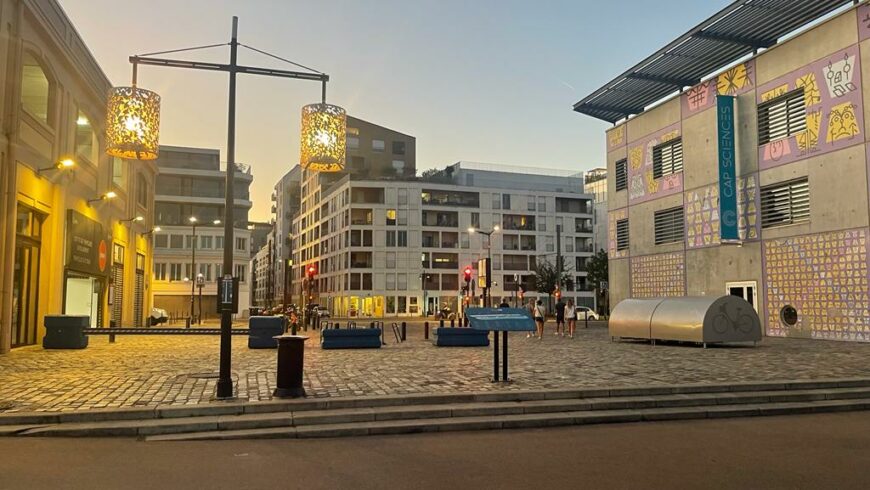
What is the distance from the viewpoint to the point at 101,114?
25.5m

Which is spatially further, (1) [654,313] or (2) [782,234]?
(2) [782,234]

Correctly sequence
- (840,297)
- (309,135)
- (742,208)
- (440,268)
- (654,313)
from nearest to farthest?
(309,135), (654,313), (840,297), (742,208), (440,268)

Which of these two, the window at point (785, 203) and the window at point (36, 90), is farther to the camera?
the window at point (785, 203)

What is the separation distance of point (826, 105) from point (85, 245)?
2704 cm

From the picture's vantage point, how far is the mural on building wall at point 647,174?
31188 mm

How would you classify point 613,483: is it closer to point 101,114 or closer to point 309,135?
point 309,135

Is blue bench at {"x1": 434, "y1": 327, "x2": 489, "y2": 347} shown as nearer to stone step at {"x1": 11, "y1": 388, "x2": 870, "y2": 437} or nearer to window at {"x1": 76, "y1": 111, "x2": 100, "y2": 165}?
stone step at {"x1": 11, "y1": 388, "x2": 870, "y2": 437}

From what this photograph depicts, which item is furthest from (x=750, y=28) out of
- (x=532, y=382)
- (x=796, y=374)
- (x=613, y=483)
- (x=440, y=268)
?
(x=440, y=268)

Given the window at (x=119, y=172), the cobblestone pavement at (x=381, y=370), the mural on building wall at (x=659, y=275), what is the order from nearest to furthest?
the cobblestone pavement at (x=381, y=370)
the window at (x=119, y=172)
the mural on building wall at (x=659, y=275)

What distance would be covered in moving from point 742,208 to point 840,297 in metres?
5.67

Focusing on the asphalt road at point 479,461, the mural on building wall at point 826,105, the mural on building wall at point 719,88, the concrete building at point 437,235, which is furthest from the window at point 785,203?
the concrete building at point 437,235

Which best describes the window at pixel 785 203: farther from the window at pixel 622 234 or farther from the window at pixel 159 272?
the window at pixel 159 272

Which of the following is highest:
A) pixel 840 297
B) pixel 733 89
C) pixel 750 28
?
pixel 750 28

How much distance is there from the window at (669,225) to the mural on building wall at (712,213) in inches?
34.5
